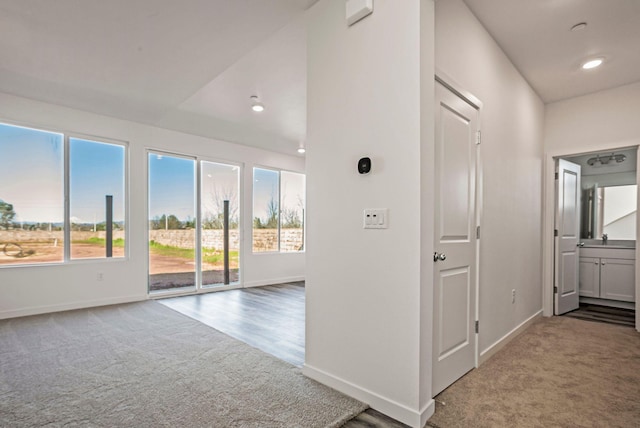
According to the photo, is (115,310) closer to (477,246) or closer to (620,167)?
(477,246)

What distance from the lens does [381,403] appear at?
1.91 meters

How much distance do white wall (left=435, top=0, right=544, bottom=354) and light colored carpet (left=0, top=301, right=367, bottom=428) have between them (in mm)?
1594

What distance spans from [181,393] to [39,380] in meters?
1.09

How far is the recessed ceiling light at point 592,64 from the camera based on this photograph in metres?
3.16

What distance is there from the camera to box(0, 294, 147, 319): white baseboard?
12.8ft

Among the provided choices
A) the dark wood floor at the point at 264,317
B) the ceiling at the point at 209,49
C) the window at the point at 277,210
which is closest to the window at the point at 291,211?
the window at the point at 277,210

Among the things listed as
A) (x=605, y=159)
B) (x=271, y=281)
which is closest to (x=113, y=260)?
(x=271, y=281)

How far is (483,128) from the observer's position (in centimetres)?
265

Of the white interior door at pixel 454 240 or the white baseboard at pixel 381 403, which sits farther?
the white interior door at pixel 454 240

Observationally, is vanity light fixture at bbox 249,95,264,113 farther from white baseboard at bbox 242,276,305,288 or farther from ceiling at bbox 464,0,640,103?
white baseboard at bbox 242,276,305,288

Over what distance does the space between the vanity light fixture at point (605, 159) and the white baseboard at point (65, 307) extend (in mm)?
7338

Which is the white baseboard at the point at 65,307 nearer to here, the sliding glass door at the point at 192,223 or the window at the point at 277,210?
the sliding glass door at the point at 192,223

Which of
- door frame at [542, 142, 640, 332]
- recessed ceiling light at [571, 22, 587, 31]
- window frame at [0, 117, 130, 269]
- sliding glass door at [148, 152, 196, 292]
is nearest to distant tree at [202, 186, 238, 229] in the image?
sliding glass door at [148, 152, 196, 292]

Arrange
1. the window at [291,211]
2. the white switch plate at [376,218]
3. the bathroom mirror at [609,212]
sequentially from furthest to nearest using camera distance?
the window at [291,211] < the bathroom mirror at [609,212] < the white switch plate at [376,218]
